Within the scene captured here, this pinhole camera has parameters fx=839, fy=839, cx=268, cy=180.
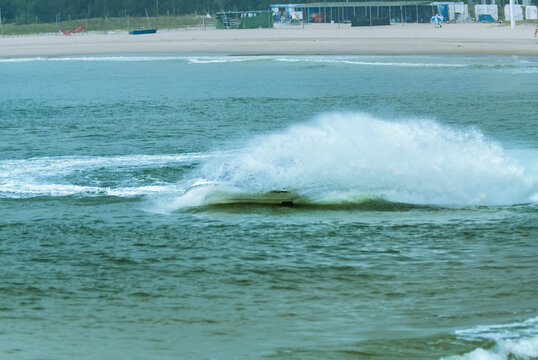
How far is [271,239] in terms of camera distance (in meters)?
13.1

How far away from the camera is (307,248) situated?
1258 cm

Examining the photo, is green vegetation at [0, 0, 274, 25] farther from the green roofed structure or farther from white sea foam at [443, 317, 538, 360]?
white sea foam at [443, 317, 538, 360]

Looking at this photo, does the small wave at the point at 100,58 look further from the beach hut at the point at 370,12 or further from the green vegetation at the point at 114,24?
the green vegetation at the point at 114,24

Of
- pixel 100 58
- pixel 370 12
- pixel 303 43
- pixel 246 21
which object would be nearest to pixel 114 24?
pixel 246 21

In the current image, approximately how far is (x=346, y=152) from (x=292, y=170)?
1.29 metres

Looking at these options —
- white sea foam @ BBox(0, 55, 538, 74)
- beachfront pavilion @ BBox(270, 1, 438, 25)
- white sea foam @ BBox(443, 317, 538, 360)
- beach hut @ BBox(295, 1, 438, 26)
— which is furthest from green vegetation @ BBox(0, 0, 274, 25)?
white sea foam @ BBox(443, 317, 538, 360)

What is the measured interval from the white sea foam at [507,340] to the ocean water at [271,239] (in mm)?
22

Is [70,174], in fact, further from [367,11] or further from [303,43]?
[367,11]

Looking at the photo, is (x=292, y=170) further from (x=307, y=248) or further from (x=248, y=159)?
(x=307, y=248)

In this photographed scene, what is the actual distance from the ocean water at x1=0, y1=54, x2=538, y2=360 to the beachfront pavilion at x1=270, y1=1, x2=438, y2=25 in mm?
76048

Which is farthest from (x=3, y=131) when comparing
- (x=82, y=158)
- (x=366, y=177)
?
(x=366, y=177)

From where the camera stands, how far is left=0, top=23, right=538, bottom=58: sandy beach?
6172cm

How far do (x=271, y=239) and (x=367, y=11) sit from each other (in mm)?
97961

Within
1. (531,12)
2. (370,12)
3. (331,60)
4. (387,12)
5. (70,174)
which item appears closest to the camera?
(70,174)
